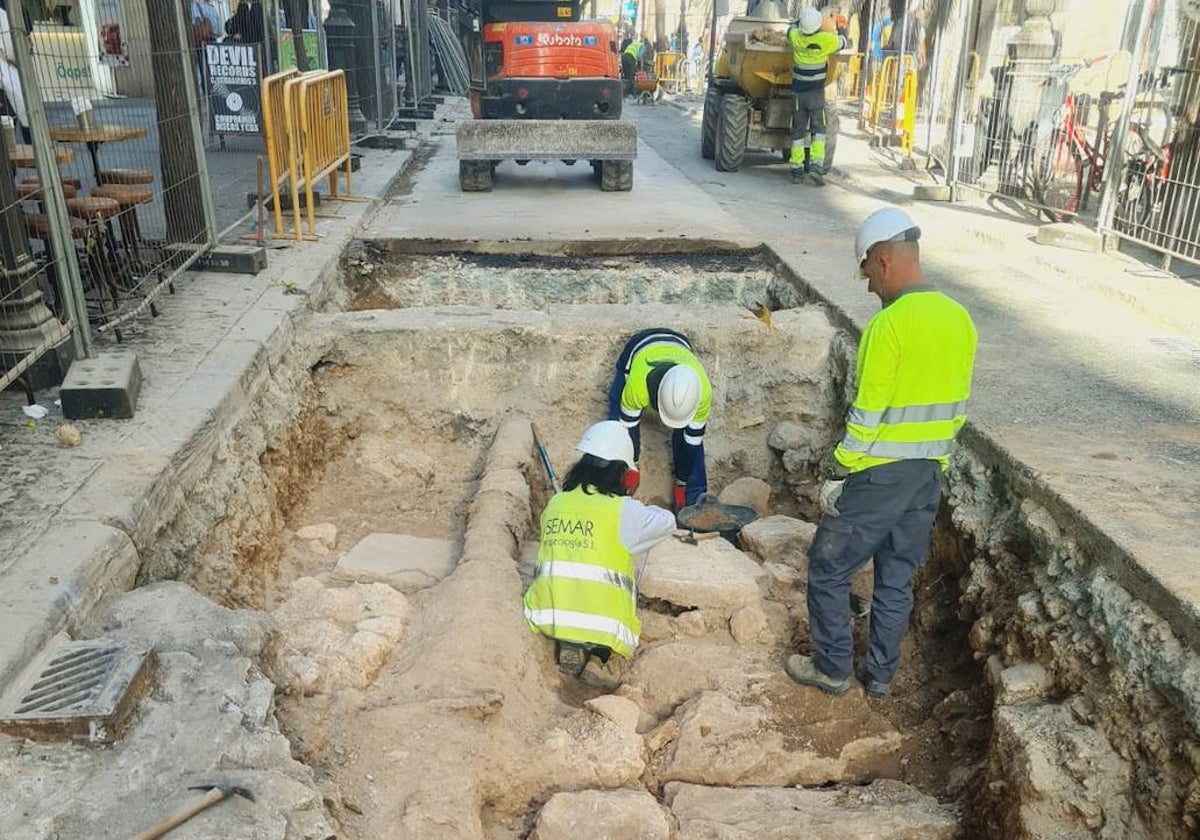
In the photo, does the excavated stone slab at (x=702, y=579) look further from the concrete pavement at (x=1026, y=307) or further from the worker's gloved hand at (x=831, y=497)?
the concrete pavement at (x=1026, y=307)

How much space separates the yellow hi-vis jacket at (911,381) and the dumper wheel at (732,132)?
30.3ft

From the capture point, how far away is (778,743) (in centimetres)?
347

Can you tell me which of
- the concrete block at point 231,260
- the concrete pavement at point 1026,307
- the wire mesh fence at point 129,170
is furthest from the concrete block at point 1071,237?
the wire mesh fence at point 129,170

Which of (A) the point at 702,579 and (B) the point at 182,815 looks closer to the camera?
(B) the point at 182,815

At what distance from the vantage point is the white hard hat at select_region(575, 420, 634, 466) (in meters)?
3.89

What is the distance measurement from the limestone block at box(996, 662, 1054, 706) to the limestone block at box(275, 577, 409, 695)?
2179mm

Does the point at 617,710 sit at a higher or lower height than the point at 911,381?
lower

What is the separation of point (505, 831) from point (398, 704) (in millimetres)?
528

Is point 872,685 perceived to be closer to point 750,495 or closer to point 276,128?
point 750,495

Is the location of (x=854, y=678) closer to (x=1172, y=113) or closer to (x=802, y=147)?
(x=1172, y=113)

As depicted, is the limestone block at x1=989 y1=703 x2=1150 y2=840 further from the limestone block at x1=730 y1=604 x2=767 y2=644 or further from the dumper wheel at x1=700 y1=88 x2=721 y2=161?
the dumper wheel at x1=700 y1=88 x2=721 y2=161

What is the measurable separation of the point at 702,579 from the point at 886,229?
5.98 feet

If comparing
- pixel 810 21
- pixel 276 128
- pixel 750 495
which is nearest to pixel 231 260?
pixel 276 128

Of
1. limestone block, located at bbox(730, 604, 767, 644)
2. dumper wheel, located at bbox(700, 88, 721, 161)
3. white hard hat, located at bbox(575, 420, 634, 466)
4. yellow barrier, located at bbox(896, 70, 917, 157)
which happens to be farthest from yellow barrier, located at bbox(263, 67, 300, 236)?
yellow barrier, located at bbox(896, 70, 917, 157)
